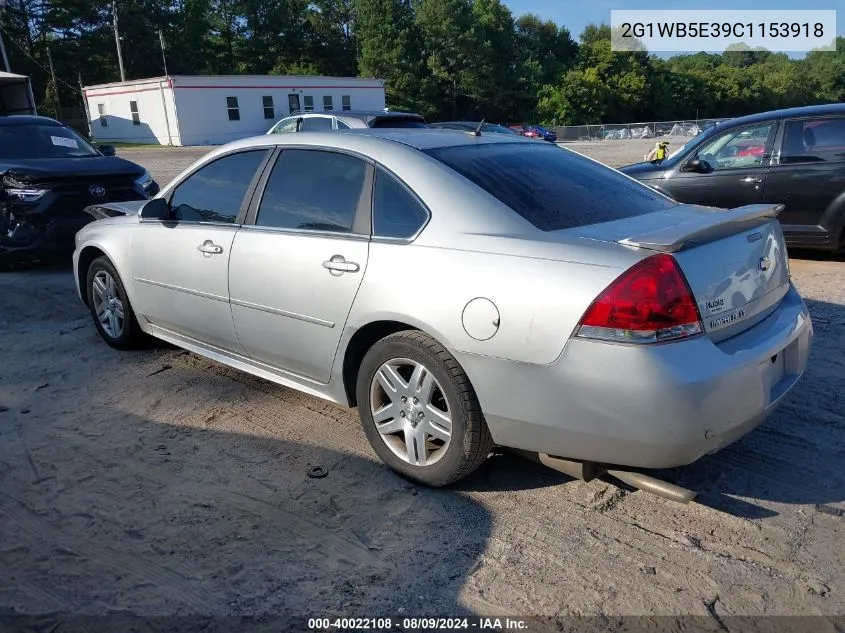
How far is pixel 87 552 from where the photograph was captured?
2.83 m

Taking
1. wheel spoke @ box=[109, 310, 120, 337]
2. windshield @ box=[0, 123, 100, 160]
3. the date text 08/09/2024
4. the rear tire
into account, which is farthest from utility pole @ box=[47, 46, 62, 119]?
the date text 08/09/2024

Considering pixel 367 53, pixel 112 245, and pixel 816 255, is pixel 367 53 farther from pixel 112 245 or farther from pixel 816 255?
pixel 112 245

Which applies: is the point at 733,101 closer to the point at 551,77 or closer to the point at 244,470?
the point at 551,77

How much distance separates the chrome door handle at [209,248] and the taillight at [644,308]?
2278 mm

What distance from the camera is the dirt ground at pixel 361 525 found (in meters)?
2.51

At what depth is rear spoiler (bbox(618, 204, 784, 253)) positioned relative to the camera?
2617 millimetres

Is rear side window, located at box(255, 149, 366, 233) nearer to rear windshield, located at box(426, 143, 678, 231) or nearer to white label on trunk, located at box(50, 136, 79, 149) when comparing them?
rear windshield, located at box(426, 143, 678, 231)

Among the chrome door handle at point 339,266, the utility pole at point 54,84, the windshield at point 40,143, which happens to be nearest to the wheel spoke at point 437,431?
the chrome door handle at point 339,266

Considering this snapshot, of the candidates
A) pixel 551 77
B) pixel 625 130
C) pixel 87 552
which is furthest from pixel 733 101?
pixel 87 552

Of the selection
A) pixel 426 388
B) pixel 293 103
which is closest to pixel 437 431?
pixel 426 388

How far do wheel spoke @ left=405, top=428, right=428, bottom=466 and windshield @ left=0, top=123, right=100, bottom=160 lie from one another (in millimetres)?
7513

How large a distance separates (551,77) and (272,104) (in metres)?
35.7

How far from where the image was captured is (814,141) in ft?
23.2

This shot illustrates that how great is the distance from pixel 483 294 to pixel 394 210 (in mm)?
747
